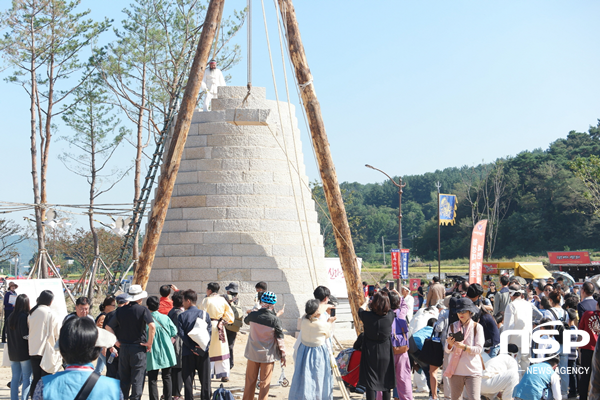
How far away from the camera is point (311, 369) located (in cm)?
666

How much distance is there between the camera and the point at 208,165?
13.8m

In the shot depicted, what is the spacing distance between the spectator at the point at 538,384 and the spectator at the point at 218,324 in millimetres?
4036

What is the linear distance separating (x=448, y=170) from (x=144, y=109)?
94953 millimetres

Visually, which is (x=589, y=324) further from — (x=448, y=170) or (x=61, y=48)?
(x=448, y=170)

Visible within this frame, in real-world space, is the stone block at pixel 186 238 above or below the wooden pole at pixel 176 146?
below

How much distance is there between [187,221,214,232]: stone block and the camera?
1333 centimetres

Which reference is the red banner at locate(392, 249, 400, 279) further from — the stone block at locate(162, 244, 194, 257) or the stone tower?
the stone block at locate(162, 244, 194, 257)

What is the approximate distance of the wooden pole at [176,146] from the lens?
11289 mm

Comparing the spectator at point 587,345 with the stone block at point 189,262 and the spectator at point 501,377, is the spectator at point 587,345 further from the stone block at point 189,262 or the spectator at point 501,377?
the stone block at point 189,262

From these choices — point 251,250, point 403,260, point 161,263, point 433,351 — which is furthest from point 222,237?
point 403,260

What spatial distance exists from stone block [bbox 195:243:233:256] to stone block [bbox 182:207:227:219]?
673 millimetres

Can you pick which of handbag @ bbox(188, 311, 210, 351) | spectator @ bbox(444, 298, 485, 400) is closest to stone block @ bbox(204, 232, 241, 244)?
handbag @ bbox(188, 311, 210, 351)

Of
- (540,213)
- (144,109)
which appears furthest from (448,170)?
(144,109)

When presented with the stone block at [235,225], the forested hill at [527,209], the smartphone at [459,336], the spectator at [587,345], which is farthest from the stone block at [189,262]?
the forested hill at [527,209]
